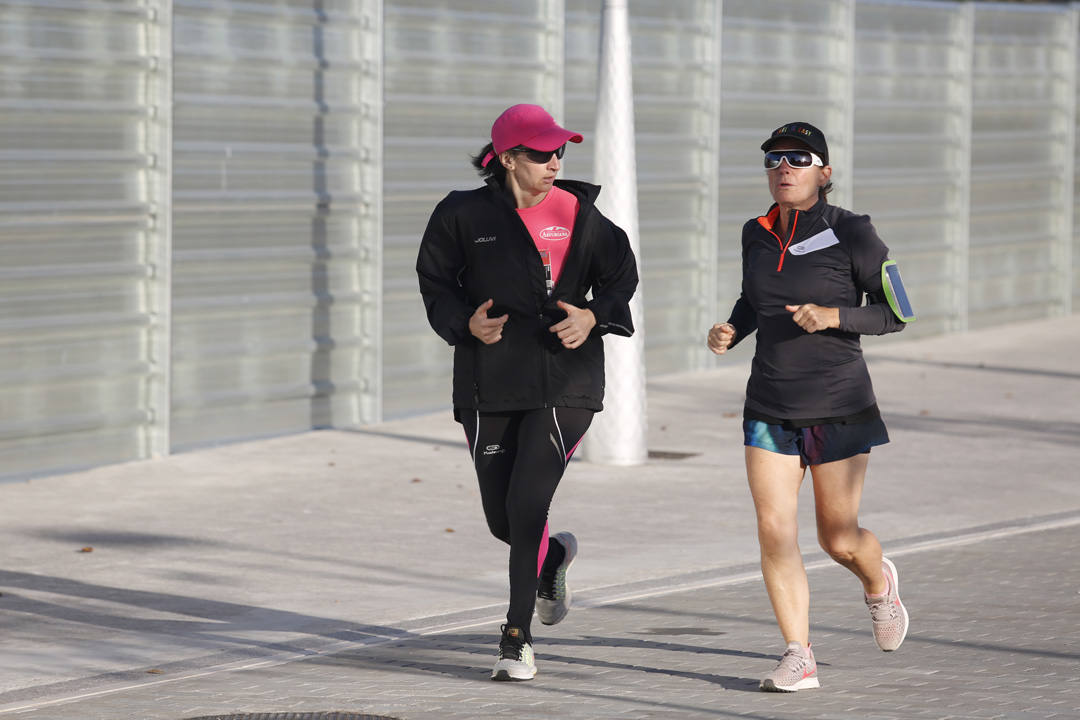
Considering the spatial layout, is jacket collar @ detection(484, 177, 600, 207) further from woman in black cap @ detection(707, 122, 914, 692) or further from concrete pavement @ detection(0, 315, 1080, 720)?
concrete pavement @ detection(0, 315, 1080, 720)

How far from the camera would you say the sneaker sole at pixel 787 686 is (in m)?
7.10

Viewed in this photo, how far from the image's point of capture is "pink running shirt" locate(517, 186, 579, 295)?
747 centimetres

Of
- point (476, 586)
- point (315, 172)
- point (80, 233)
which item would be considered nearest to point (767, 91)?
point (315, 172)

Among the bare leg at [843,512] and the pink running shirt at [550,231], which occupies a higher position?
the pink running shirt at [550,231]

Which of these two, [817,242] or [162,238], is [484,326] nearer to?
[817,242]

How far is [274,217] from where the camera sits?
48.3 ft

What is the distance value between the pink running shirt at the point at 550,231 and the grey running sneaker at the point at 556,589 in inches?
38.9

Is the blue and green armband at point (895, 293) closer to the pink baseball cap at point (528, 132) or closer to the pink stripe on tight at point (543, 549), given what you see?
the pink baseball cap at point (528, 132)

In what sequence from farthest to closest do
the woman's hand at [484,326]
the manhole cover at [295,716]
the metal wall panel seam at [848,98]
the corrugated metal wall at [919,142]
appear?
the corrugated metal wall at [919,142] < the metal wall panel seam at [848,98] < the woman's hand at [484,326] < the manhole cover at [295,716]

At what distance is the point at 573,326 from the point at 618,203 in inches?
234

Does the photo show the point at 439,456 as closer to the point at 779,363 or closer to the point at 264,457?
the point at 264,457

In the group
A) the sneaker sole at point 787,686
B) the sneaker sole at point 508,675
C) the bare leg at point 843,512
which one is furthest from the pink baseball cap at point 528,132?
the sneaker sole at point 787,686

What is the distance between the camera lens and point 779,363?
725cm

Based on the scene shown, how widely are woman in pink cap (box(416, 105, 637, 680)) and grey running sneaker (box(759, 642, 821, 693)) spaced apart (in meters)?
0.84
